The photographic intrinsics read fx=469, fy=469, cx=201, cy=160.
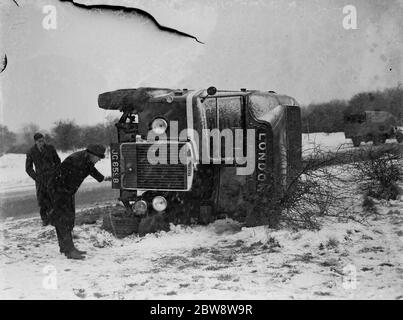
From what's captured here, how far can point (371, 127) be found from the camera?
7.51m

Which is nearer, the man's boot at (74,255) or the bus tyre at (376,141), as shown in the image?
the man's boot at (74,255)

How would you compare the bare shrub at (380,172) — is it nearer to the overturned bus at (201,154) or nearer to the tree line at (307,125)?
the tree line at (307,125)

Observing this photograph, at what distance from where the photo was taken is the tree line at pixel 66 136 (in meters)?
7.79

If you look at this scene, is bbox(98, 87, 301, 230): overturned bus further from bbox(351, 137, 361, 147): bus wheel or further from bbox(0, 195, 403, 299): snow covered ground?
bbox(351, 137, 361, 147): bus wheel

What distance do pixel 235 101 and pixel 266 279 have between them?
9.99 feet

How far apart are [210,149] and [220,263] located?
1897mm

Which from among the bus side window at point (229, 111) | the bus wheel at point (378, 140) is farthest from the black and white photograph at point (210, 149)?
the bus wheel at point (378, 140)

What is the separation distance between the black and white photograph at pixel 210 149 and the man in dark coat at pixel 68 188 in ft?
0.06

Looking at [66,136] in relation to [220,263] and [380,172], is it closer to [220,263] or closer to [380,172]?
[220,263]

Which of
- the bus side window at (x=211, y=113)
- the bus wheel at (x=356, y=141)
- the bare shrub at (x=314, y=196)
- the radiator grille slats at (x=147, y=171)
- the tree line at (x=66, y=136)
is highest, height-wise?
the bus side window at (x=211, y=113)
